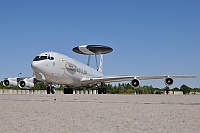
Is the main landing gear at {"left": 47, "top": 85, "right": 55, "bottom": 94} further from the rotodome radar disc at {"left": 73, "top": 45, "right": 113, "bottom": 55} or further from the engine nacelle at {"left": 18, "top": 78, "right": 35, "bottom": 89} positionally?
the rotodome radar disc at {"left": 73, "top": 45, "right": 113, "bottom": 55}

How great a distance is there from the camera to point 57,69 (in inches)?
1044

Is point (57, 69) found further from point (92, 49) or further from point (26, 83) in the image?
point (92, 49)

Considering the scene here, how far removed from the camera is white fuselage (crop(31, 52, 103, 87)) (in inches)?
968

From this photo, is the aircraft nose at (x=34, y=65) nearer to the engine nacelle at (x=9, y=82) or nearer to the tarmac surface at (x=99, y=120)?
the engine nacelle at (x=9, y=82)

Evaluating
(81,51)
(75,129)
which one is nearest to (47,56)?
(75,129)

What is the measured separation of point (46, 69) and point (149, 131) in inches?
868

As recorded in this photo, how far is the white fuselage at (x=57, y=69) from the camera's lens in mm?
24583

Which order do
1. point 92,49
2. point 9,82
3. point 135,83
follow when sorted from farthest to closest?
point 92,49 < point 9,82 < point 135,83

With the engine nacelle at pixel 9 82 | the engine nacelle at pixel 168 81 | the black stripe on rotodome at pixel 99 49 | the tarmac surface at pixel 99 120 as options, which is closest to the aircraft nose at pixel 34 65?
the engine nacelle at pixel 9 82

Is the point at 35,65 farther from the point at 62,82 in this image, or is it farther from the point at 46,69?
the point at 62,82

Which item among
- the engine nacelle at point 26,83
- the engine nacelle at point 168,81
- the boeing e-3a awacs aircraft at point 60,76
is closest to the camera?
the boeing e-3a awacs aircraft at point 60,76

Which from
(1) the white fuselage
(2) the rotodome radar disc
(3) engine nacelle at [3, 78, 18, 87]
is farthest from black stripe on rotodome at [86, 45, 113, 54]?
(3) engine nacelle at [3, 78, 18, 87]

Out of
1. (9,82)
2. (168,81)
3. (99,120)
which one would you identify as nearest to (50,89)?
(9,82)

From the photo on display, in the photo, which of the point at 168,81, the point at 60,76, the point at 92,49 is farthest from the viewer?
the point at 92,49
